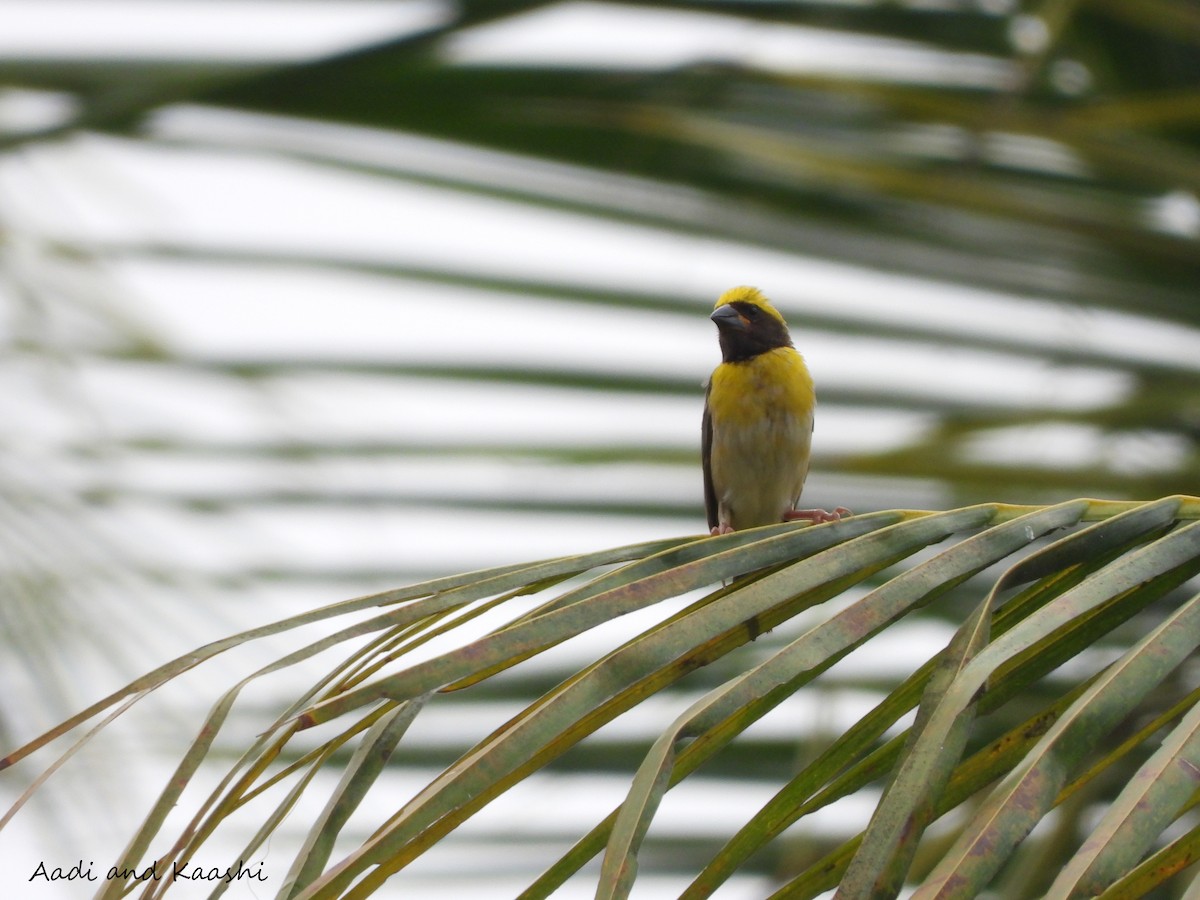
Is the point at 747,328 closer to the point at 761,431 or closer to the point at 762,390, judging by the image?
the point at 762,390

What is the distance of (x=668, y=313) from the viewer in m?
3.47

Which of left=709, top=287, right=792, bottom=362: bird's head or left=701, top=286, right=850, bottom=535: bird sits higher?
left=709, top=287, right=792, bottom=362: bird's head

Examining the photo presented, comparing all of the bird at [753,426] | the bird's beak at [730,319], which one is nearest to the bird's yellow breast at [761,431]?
the bird at [753,426]

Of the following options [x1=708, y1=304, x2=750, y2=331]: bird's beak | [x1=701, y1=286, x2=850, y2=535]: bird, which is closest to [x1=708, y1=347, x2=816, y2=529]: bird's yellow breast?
[x1=701, y1=286, x2=850, y2=535]: bird

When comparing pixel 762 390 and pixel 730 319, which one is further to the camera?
pixel 730 319

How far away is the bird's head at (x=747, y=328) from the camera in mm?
4480

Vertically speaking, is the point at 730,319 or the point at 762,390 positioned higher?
the point at 730,319

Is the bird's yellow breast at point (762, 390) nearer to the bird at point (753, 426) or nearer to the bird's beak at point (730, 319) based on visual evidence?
the bird at point (753, 426)

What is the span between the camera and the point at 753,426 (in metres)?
4.29

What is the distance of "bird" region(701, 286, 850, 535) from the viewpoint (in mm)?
4281

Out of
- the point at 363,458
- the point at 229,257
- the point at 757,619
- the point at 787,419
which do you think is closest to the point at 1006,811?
the point at 757,619

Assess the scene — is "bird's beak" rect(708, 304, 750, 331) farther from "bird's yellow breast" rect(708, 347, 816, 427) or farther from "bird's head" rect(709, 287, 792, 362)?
"bird's yellow breast" rect(708, 347, 816, 427)

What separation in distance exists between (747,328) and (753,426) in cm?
36

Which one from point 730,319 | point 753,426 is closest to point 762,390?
point 753,426
